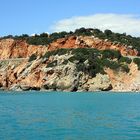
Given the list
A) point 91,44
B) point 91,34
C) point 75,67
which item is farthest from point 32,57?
point 75,67

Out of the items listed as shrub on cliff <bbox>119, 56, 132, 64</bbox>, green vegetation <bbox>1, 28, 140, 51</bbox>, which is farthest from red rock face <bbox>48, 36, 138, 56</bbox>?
shrub on cliff <bbox>119, 56, 132, 64</bbox>

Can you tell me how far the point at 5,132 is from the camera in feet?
103

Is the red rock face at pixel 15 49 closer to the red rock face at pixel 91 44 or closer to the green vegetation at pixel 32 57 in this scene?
the green vegetation at pixel 32 57

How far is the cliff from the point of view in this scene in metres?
111

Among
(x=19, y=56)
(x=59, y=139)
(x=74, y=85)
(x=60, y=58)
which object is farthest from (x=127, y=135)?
(x=19, y=56)

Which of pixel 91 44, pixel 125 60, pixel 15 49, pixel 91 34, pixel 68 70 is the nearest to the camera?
pixel 68 70

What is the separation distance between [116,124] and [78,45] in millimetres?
96916

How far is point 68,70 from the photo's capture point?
11300 centimetres

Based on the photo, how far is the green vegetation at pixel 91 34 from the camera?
13638 cm

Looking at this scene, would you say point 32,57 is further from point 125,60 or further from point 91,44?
point 125,60

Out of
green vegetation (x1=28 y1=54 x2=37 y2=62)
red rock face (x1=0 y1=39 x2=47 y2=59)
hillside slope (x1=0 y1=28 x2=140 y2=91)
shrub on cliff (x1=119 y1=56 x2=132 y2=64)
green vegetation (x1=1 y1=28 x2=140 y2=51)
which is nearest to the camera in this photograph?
hillside slope (x1=0 y1=28 x2=140 y2=91)

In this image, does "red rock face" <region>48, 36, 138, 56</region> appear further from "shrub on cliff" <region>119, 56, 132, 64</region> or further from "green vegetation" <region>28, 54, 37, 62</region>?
"shrub on cliff" <region>119, 56, 132, 64</region>

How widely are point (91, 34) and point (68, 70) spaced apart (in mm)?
30020

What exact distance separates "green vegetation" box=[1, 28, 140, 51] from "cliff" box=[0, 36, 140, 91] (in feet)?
7.12
